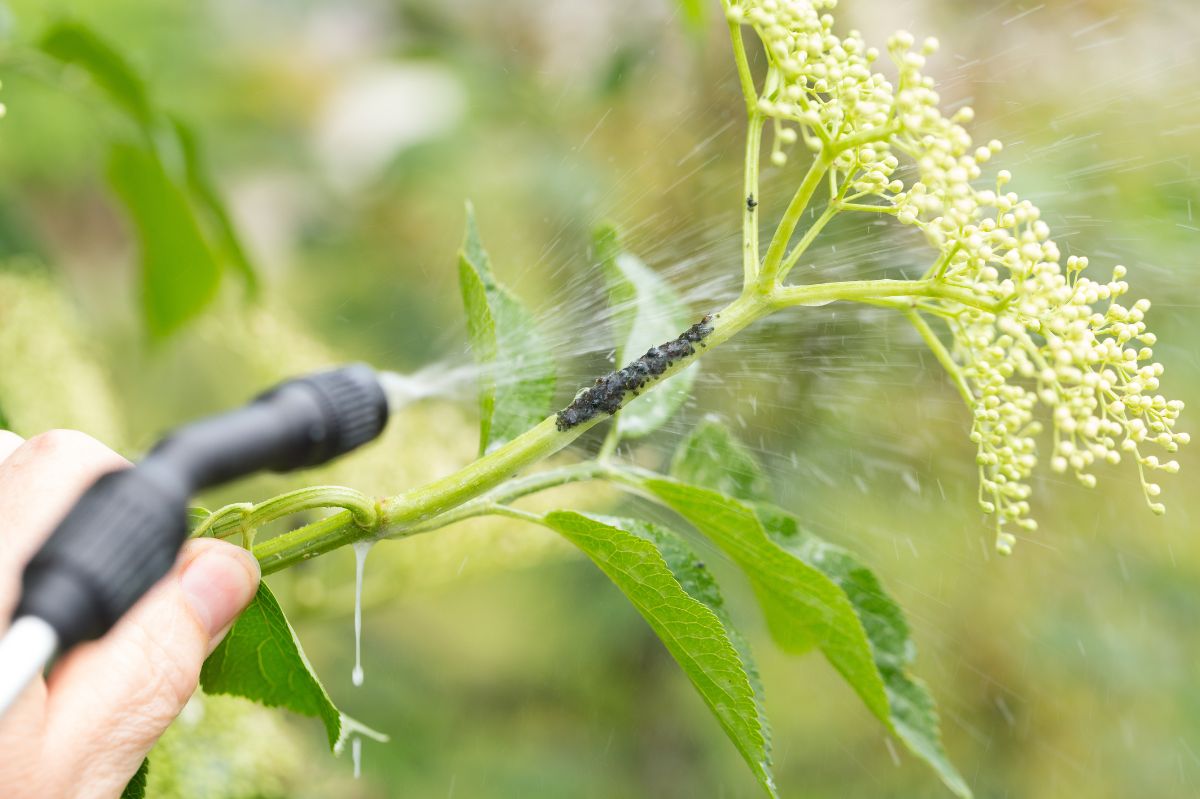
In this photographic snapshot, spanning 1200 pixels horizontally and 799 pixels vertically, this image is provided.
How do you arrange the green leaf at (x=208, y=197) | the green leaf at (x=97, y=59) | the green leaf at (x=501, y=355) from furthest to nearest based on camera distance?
the green leaf at (x=208, y=197) → the green leaf at (x=97, y=59) → the green leaf at (x=501, y=355)

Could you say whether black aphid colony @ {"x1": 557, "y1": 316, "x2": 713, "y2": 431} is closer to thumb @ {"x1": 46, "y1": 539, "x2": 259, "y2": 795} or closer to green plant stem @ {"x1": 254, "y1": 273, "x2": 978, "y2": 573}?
green plant stem @ {"x1": 254, "y1": 273, "x2": 978, "y2": 573}

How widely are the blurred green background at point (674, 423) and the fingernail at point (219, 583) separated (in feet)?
1.24

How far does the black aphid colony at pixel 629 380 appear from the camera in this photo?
0.59 metres

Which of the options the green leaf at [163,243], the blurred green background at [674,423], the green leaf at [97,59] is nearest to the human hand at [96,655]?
the blurred green background at [674,423]

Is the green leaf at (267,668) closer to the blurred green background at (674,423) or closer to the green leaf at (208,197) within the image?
the blurred green background at (674,423)

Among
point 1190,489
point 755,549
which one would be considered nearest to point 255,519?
point 755,549

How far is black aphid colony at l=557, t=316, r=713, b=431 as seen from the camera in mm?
590

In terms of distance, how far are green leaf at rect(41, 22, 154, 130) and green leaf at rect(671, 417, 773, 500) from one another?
67 cm

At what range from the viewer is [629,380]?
605 millimetres

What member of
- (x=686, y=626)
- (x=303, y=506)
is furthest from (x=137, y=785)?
(x=686, y=626)

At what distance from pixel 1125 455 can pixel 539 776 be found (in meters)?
0.95

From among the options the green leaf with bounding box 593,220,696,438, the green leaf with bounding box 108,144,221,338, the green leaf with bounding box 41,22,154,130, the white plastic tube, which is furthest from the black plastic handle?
the green leaf with bounding box 108,144,221,338

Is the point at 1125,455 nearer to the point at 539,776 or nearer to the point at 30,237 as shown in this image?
the point at 539,776

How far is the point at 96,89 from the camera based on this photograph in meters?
1.16
